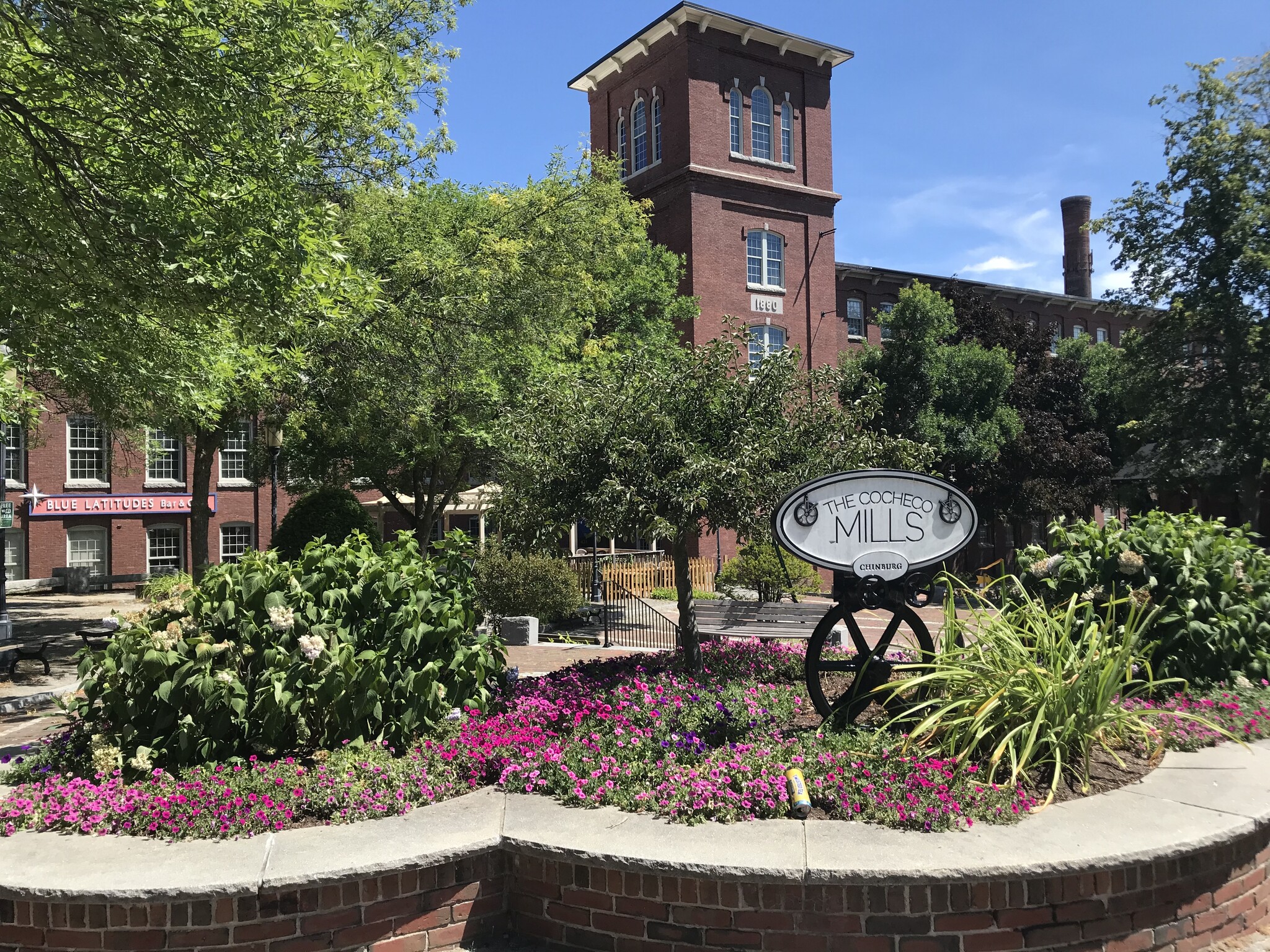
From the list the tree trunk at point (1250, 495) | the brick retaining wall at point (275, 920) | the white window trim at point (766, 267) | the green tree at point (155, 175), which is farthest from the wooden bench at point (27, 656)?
the tree trunk at point (1250, 495)

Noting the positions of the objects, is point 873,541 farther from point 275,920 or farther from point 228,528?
point 228,528

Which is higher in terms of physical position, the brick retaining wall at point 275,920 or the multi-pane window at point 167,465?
the multi-pane window at point 167,465

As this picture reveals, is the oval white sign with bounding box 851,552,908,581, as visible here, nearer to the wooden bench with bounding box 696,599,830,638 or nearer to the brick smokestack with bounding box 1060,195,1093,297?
the wooden bench with bounding box 696,599,830,638

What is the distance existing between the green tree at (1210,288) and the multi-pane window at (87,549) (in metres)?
33.9

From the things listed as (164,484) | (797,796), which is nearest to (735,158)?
(164,484)

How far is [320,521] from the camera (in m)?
19.7

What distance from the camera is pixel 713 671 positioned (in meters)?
7.50

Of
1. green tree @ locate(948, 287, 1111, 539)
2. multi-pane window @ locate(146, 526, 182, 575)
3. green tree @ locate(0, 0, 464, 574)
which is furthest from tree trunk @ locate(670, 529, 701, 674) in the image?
multi-pane window @ locate(146, 526, 182, 575)

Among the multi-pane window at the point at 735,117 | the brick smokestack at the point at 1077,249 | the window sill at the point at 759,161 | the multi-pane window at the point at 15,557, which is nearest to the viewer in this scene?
the multi-pane window at the point at 15,557

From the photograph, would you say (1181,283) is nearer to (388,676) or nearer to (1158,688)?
(1158,688)

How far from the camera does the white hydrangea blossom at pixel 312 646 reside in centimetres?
530

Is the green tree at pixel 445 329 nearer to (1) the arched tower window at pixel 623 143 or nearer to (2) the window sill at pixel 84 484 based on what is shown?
(1) the arched tower window at pixel 623 143

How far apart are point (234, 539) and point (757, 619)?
2837 centimetres

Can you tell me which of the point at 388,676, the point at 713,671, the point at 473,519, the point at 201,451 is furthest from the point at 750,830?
the point at 473,519
